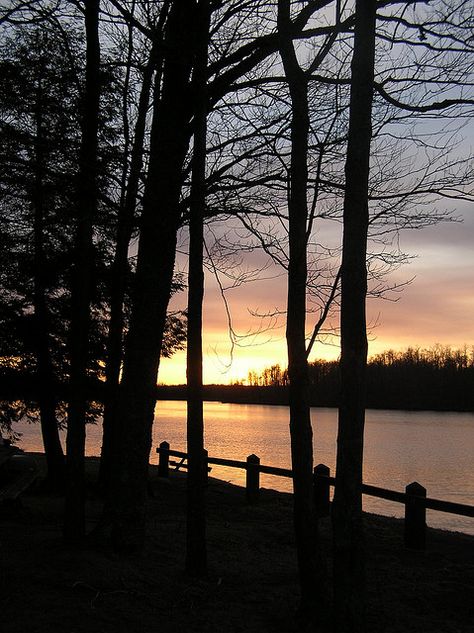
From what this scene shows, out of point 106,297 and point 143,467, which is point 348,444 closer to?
point 143,467

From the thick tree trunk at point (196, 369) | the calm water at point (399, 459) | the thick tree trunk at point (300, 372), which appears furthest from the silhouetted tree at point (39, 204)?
the calm water at point (399, 459)

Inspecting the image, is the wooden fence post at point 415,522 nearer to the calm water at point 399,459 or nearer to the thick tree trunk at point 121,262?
the thick tree trunk at point 121,262

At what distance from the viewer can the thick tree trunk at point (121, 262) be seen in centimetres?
1074

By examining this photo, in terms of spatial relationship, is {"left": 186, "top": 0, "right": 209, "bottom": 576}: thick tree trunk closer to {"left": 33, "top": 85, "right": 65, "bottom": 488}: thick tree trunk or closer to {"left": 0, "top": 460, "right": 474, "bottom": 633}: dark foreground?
{"left": 0, "top": 460, "right": 474, "bottom": 633}: dark foreground

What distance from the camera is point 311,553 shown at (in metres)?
7.37

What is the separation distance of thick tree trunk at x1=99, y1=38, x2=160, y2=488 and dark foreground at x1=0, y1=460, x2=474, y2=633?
76.0 inches

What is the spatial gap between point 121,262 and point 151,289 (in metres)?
2.05

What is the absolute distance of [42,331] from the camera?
15.1m

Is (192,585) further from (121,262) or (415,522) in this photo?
(121,262)

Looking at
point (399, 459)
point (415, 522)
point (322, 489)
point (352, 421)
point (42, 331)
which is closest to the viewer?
point (352, 421)

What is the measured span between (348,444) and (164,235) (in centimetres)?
464

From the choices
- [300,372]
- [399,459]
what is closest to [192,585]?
[300,372]

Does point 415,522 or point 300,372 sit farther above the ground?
point 300,372

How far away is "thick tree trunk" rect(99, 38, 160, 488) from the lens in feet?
35.2
